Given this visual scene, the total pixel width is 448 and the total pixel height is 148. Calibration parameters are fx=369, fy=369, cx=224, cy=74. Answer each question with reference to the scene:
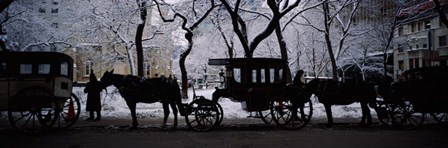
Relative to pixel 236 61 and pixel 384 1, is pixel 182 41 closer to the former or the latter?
pixel 384 1

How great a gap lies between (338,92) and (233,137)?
436cm

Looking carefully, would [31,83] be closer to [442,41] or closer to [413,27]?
[442,41]

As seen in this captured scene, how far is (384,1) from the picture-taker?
2886 cm

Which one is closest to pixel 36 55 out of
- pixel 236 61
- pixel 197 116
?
pixel 197 116

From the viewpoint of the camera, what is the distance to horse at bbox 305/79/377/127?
12.4m

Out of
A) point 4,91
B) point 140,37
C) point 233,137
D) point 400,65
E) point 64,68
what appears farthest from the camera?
point 400,65

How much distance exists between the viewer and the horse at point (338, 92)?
12352mm

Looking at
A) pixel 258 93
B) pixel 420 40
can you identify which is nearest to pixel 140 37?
pixel 258 93

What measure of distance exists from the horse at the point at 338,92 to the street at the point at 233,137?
85 cm

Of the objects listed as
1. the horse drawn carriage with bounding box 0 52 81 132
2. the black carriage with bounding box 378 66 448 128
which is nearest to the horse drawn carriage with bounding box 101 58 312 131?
the horse drawn carriage with bounding box 0 52 81 132

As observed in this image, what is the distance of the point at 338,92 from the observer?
40.7 ft

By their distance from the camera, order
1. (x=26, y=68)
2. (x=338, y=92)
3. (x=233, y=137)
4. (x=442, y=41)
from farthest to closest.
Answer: (x=442, y=41) < (x=338, y=92) < (x=26, y=68) < (x=233, y=137)

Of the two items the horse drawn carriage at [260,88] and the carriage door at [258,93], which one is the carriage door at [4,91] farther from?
the carriage door at [258,93]

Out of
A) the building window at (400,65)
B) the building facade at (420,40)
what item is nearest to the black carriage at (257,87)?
the building facade at (420,40)
